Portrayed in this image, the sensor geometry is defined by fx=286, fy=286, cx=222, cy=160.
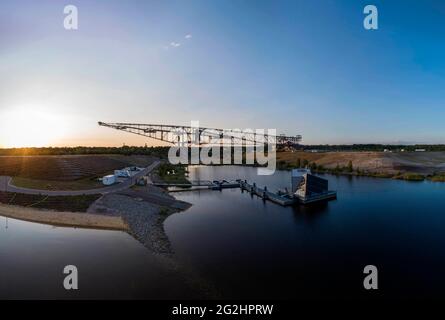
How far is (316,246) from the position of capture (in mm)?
16094

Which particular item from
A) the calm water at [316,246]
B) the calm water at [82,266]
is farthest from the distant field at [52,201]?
the calm water at [316,246]

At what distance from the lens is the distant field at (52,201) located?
71.5 feet

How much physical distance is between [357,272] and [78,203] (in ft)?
65.3

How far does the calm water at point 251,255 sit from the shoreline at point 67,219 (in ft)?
2.60

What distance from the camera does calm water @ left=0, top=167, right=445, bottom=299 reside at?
11.3 metres

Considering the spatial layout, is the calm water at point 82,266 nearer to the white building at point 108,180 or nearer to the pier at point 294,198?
the white building at point 108,180

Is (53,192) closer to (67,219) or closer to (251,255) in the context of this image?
(67,219)

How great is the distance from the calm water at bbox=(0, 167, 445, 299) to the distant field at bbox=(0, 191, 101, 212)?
2595mm

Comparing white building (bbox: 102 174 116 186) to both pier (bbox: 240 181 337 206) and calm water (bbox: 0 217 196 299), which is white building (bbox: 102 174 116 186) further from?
pier (bbox: 240 181 337 206)

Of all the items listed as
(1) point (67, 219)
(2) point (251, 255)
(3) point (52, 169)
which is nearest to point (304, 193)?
(2) point (251, 255)
